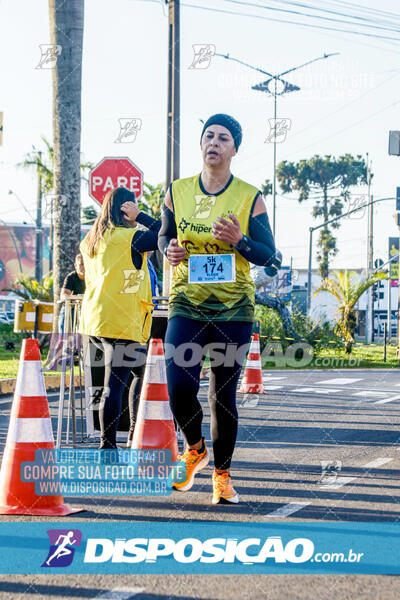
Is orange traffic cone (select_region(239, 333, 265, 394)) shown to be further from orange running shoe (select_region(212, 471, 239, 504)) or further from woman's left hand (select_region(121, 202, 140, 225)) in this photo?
orange running shoe (select_region(212, 471, 239, 504))

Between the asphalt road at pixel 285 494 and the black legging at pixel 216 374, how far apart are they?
1.20 ft

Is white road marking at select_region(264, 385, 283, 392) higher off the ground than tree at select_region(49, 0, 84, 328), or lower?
lower

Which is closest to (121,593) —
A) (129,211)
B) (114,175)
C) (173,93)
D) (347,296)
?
(129,211)

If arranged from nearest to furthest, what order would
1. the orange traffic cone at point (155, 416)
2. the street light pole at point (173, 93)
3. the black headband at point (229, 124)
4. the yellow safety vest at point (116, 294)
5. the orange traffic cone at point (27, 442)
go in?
the orange traffic cone at point (27, 442) → the black headband at point (229, 124) → the orange traffic cone at point (155, 416) → the yellow safety vest at point (116, 294) → the street light pole at point (173, 93)

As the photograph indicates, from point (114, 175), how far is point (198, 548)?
9.18 metres

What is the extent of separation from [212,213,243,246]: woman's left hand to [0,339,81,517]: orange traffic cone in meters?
1.16

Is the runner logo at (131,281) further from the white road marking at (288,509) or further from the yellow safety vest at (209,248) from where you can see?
the white road marking at (288,509)

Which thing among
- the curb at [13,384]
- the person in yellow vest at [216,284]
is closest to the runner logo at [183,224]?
the person in yellow vest at [216,284]

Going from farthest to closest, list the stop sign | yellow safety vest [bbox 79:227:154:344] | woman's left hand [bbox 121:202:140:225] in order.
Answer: the stop sign → woman's left hand [bbox 121:202:140:225] → yellow safety vest [bbox 79:227:154:344]

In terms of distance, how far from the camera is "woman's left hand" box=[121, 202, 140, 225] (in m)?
A: 5.92

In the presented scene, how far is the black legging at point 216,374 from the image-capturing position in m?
4.79

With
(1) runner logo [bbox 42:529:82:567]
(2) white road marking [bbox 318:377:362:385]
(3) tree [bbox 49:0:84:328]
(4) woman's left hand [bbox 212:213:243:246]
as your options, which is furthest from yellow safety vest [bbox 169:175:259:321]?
(2) white road marking [bbox 318:377:362:385]

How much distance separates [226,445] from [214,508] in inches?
15.0

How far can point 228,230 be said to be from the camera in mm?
4637
